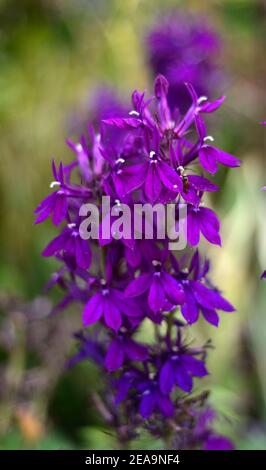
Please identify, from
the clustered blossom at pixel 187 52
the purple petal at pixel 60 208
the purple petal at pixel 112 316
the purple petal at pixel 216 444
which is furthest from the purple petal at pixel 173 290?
the clustered blossom at pixel 187 52

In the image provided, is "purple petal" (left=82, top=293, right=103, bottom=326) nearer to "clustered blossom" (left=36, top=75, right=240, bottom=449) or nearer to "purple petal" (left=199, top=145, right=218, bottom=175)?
"clustered blossom" (left=36, top=75, right=240, bottom=449)

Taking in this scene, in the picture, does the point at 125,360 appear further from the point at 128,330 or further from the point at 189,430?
the point at 189,430

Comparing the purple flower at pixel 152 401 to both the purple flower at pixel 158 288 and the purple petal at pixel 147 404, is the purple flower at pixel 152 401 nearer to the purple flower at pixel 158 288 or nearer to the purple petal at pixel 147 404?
the purple petal at pixel 147 404

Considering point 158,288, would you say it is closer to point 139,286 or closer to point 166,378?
point 139,286

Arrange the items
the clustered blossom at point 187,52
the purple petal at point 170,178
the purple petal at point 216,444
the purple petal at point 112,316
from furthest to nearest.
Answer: the clustered blossom at point 187,52, the purple petal at point 216,444, the purple petal at point 112,316, the purple petal at point 170,178

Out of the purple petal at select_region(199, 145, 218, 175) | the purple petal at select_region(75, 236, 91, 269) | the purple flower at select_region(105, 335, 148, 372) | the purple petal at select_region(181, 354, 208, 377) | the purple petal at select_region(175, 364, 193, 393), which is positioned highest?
the purple petal at select_region(199, 145, 218, 175)

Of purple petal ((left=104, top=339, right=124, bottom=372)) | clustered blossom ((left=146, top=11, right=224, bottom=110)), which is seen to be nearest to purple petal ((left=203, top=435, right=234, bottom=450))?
purple petal ((left=104, top=339, right=124, bottom=372))
